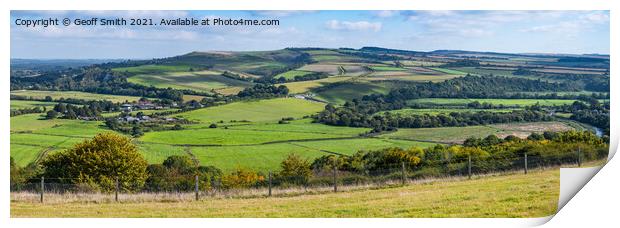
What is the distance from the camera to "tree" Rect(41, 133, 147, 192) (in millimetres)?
15023

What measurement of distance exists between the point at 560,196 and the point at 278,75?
36.7 ft

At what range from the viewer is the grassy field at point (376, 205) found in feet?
33.1

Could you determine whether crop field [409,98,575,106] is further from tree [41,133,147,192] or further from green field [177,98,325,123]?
tree [41,133,147,192]

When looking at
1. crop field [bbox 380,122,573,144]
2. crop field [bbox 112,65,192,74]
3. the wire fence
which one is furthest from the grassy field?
crop field [bbox 380,122,573,144]

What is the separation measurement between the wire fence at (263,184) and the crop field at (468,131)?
4.45 m

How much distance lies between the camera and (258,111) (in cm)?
1977

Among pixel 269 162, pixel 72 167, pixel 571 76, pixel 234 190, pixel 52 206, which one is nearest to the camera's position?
pixel 52 206

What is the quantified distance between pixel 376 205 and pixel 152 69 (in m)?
10.2

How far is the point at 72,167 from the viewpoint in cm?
1551

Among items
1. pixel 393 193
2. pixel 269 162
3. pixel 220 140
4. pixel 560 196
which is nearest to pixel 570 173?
pixel 560 196

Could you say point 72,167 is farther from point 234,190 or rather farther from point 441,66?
point 441,66

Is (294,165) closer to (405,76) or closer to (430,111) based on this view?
(430,111)

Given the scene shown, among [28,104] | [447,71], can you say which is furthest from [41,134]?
[447,71]

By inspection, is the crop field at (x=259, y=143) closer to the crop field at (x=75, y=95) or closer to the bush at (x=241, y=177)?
the bush at (x=241, y=177)
